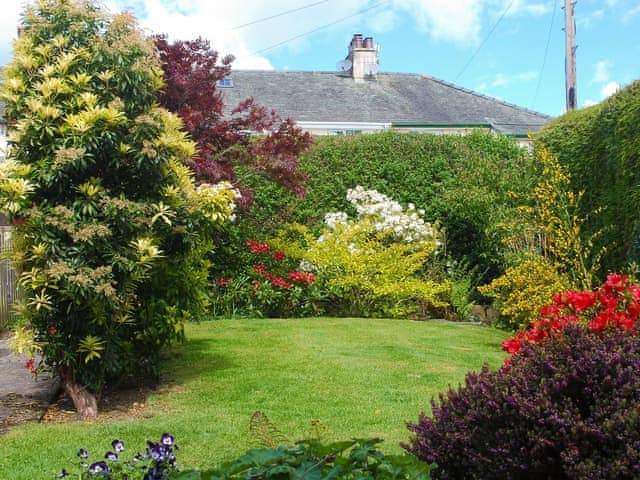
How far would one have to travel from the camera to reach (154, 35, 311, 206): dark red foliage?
8.58 meters

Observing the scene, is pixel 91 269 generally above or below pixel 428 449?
above

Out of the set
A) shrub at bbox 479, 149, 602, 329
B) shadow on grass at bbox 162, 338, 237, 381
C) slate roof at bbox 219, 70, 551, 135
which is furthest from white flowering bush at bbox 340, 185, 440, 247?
slate roof at bbox 219, 70, 551, 135

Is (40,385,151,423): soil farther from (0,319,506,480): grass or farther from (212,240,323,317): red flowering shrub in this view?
(212,240,323,317): red flowering shrub

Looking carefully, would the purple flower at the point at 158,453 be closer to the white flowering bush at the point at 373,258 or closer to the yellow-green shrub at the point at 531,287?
the yellow-green shrub at the point at 531,287

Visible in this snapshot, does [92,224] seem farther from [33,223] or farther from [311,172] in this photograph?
[311,172]

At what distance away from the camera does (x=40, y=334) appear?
5.36 meters

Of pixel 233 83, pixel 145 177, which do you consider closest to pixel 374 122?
pixel 233 83

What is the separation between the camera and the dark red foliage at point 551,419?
8.89ft

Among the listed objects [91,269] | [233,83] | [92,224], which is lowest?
[91,269]

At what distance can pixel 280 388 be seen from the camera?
19.5 feet

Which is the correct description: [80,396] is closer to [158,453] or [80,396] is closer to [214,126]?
[158,453]

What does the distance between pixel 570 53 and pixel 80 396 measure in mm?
14488

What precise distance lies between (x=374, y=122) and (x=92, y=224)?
17727mm

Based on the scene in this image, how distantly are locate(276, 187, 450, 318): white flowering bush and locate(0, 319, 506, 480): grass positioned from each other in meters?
1.38
